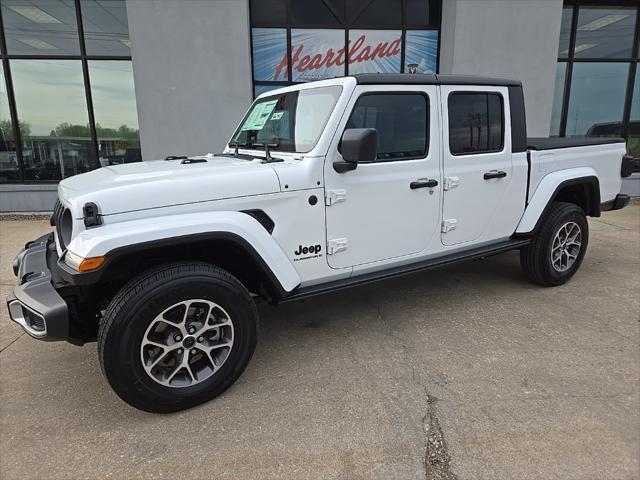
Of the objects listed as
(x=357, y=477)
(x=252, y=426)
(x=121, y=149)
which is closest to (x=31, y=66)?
(x=121, y=149)

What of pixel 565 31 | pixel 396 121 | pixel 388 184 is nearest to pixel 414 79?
pixel 396 121

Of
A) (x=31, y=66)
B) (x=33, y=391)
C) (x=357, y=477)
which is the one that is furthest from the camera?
(x=31, y=66)

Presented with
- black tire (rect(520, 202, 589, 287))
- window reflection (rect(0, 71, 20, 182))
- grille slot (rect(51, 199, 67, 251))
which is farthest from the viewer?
window reflection (rect(0, 71, 20, 182))

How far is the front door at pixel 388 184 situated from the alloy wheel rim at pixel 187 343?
91 centimetres

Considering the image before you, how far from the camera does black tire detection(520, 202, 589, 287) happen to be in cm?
419

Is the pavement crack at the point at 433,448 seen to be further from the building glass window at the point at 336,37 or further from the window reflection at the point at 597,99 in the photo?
the window reflection at the point at 597,99

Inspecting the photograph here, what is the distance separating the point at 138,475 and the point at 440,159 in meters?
2.89

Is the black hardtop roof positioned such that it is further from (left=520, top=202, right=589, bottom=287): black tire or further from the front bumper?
the front bumper

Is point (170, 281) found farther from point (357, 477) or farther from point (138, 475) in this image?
point (357, 477)

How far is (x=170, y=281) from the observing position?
2441 mm

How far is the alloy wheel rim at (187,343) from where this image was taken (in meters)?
2.50

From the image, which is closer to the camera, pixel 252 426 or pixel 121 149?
pixel 252 426

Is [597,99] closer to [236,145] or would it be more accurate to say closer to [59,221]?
[236,145]

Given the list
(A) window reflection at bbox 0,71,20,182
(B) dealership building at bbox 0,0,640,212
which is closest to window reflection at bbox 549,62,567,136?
(B) dealership building at bbox 0,0,640,212
